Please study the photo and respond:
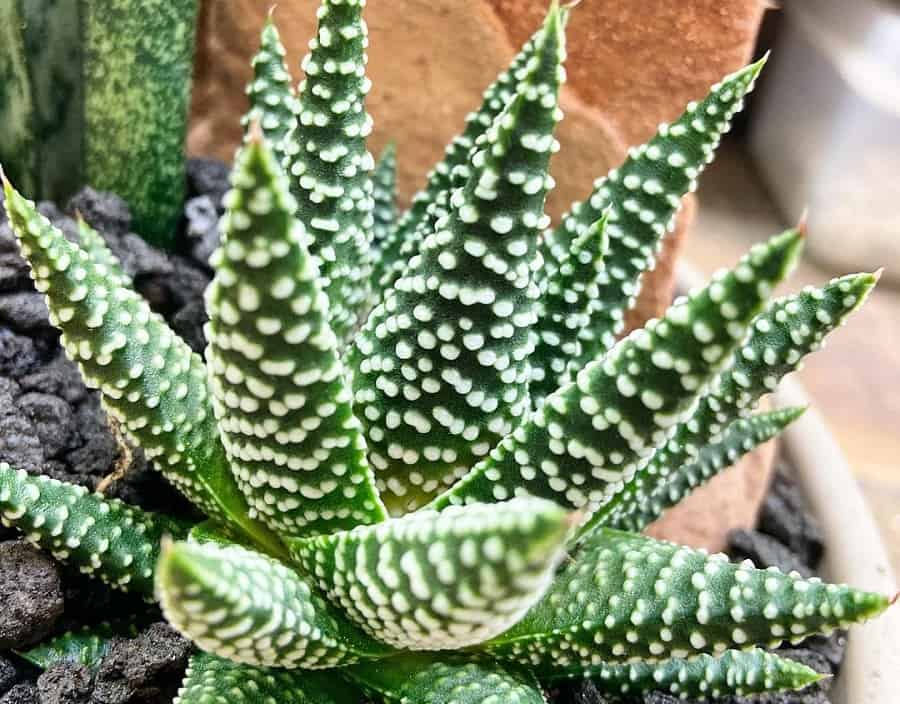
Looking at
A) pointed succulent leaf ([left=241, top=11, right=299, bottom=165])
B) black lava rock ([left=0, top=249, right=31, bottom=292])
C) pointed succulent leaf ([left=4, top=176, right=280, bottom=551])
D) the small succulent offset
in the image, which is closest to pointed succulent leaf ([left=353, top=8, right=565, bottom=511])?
the small succulent offset

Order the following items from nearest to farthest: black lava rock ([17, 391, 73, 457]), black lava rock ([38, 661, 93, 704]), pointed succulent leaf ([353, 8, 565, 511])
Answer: pointed succulent leaf ([353, 8, 565, 511]) → black lava rock ([38, 661, 93, 704]) → black lava rock ([17, 391, 73, 457])

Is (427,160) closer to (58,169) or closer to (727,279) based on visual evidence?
(58,169)

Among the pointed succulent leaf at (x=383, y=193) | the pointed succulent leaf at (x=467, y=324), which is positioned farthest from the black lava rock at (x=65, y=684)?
the pointed succulent leaf at (x=383, y=193)

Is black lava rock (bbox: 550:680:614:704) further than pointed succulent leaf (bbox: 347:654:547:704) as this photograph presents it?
Yes

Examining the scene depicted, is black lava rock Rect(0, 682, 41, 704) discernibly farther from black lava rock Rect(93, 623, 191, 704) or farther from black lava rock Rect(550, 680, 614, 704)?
black lava rock Rect(550, 680, 614, 704)

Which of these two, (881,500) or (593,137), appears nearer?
(593,137)

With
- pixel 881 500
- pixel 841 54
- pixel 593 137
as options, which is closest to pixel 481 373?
pixel 593 137
